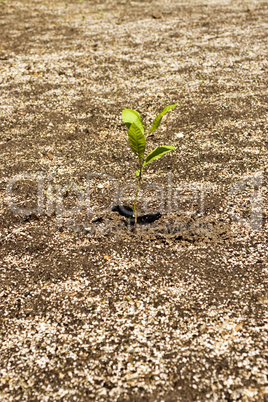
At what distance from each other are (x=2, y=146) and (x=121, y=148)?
0.76 meters

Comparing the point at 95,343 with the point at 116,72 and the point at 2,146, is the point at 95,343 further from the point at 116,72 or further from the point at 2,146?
the point at 116,72

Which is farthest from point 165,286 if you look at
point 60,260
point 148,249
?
point 60,260

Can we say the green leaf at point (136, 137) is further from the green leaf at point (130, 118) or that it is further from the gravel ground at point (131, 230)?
the gravel ground at point (131, 230)

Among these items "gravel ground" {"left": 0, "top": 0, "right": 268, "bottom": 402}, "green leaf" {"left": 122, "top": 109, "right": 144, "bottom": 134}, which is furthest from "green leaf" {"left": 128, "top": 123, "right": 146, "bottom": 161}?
"gravel ground" {"left": 0, "top": 0, "right": 268, "bottom": 402}

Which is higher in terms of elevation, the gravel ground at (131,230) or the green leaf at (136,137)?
the green leaf at (136,137)

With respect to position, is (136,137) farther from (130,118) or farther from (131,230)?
(131,230)

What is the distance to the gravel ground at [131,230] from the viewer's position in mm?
1170


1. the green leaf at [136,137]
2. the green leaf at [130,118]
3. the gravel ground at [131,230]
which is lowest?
the gravel ground at [131,230]

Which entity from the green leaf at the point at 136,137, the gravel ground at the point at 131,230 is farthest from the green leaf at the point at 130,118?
the gravel ground at the point at 131,230

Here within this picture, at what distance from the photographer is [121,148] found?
91.1 inches

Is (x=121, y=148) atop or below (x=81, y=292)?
atop

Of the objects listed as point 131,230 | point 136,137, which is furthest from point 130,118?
point 131,230

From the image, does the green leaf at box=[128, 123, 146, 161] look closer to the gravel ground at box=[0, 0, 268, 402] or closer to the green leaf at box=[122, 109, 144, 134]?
the green leaf at box=[122, 109, 144, 134]

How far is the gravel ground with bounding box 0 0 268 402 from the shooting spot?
1.17 metres
